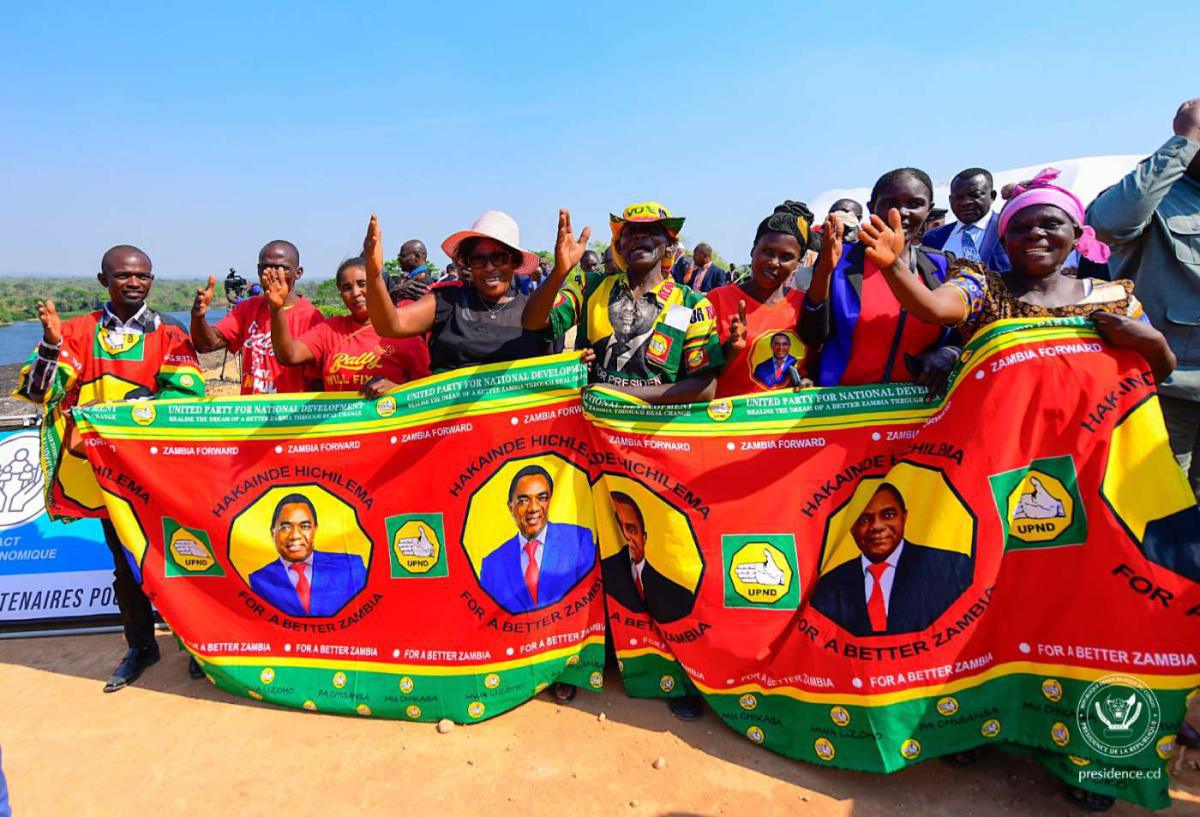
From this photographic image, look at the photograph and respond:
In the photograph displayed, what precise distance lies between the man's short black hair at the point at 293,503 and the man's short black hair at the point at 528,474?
3.75 feet

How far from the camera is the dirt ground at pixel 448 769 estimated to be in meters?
2.90

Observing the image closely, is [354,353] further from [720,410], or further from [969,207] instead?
[969,207]

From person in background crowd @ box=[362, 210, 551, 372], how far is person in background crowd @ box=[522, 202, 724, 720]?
18cm

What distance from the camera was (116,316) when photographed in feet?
13.1

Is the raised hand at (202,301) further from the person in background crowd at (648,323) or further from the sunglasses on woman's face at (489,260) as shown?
the person in background crowd at (648,323)

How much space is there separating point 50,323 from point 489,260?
98.3 inches

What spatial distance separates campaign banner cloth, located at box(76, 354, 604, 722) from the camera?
3.56 meters

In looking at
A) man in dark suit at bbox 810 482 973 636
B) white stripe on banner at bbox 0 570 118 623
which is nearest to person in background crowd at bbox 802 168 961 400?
man in dark suit at bbox 810 482 973 636

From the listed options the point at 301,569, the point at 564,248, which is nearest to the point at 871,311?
the point at 564,248

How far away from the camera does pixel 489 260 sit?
11.7 ft

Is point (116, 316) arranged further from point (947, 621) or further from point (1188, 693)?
point (1188, 693)

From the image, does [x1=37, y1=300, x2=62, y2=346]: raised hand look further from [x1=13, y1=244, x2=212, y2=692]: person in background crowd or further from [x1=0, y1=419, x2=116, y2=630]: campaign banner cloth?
[x1=0, y1=419, x2=116, y2=630]: campaign banner cloth

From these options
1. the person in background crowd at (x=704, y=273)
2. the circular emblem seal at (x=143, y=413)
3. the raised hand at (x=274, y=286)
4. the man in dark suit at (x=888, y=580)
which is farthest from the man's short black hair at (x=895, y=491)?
the person in background crowd at (x=704, y=273)

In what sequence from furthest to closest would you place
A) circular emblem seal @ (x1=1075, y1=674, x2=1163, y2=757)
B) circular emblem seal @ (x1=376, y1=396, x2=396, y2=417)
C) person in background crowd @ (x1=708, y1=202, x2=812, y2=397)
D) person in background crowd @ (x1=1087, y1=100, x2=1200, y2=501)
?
circular emblem seal @ (x1=376, y1=396, x2=396, y2=417) → person in background crowd @ (x1=708, y1=202, x2=812, y2=397) → person in background crowd @ (x1=1087, y1=100, x2=1200, y2=501) → circular emblem seal @ (x1=1075, y1=674, x2=1163, y2=757)
